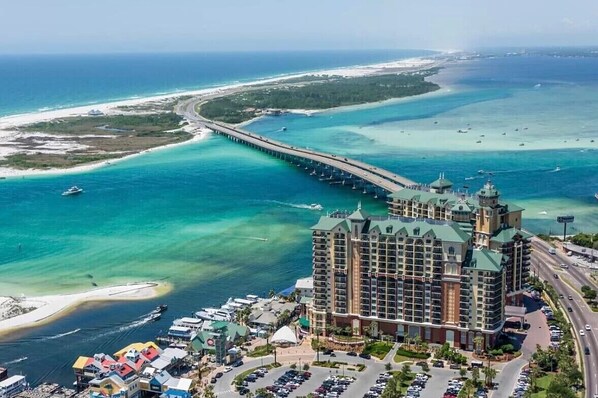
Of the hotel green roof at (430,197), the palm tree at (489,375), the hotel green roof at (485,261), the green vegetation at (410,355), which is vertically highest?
the hotel green roof at (430,197)

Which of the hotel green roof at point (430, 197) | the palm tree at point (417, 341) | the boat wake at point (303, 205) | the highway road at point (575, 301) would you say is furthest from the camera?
the boat wake at point (303, 205)

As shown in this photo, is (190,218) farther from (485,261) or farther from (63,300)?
(485,261)

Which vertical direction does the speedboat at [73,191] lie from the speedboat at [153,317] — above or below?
above

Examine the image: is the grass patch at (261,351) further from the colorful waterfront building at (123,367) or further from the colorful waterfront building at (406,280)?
the colorful waterfront building at (123,367)

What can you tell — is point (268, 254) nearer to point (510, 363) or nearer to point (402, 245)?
point (402, 245)

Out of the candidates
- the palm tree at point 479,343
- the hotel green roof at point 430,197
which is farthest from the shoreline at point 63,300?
the palm tree at point 479,343

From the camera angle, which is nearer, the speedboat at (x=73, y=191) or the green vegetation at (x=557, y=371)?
the green vegetation at (x=557, y=371)

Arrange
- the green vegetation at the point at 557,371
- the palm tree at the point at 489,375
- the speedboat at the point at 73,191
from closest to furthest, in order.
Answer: the green vegetation at the point at 557,371
the palm tree at the point at 489,375
the speedboat at the point at 73,191
